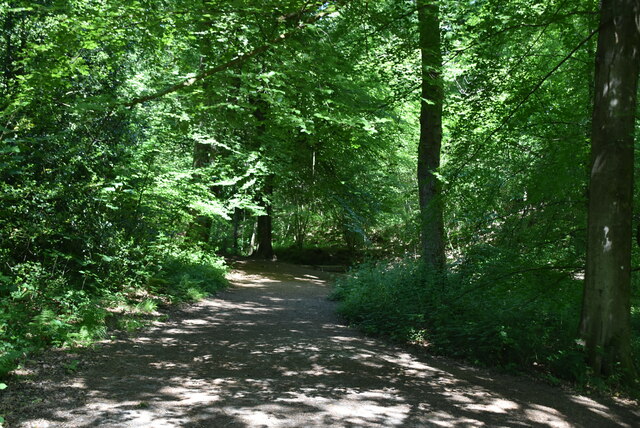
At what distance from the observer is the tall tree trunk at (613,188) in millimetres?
5680

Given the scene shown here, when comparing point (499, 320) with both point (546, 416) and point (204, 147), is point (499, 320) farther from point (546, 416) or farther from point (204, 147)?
point (204, 147)

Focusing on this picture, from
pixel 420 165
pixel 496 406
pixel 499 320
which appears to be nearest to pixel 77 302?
pixel 496 406

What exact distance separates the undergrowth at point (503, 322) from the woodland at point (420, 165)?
32mm

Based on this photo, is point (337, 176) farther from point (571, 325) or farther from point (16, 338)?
point (16, 338)

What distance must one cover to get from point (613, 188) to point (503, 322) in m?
2.33

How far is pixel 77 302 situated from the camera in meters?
7.47

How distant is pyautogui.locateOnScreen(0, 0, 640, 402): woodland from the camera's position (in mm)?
5855

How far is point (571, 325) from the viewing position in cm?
668

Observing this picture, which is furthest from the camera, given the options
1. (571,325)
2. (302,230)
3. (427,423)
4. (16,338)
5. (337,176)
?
(302,230)

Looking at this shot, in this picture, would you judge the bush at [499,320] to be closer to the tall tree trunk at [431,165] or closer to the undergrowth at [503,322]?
the undergrowth at [503,322]

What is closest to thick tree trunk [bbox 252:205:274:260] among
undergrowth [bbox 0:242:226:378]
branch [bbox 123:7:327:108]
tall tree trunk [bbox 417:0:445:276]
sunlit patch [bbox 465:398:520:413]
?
undergrowth [bbox 0:242:226:378]

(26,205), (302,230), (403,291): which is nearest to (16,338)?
(26,205)

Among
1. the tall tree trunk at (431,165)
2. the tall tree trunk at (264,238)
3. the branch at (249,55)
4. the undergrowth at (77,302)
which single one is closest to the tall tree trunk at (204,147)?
the branch at (249,55)

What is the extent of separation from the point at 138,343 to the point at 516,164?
6.67 meters
